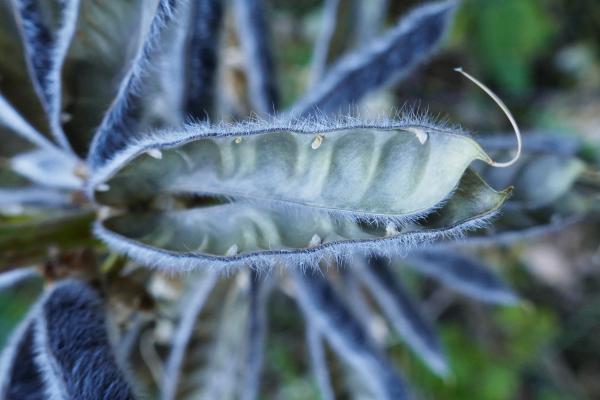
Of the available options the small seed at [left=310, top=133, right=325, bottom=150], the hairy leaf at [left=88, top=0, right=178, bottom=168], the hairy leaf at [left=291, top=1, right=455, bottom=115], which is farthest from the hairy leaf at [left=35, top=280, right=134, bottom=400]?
the hairy leaf at [left=291, top=1, right=455, bottom=115]

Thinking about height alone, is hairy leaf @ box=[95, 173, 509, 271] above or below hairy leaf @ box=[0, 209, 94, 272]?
above

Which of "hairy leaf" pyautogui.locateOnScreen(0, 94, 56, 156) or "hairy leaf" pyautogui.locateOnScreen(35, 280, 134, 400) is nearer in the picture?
"hairy leaf" pyautogui.locateOnScreen(35, 280, 134, 400)

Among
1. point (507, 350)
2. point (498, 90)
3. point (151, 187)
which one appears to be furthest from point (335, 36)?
point (507, 350)

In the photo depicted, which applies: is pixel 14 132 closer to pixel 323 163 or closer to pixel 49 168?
pixel 49 168

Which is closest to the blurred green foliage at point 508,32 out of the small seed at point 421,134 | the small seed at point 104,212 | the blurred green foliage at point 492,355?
the blurred green foliage at point 492,355

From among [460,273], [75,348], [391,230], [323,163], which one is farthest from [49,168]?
[460,273]

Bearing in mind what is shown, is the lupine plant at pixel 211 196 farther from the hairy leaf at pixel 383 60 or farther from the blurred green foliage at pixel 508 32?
the blurred green foliage at pixel 508 32

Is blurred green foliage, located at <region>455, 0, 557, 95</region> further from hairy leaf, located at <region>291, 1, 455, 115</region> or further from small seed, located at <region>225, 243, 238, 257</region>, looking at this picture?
small seed, located at <region>225, 243, 238, 257</region>
